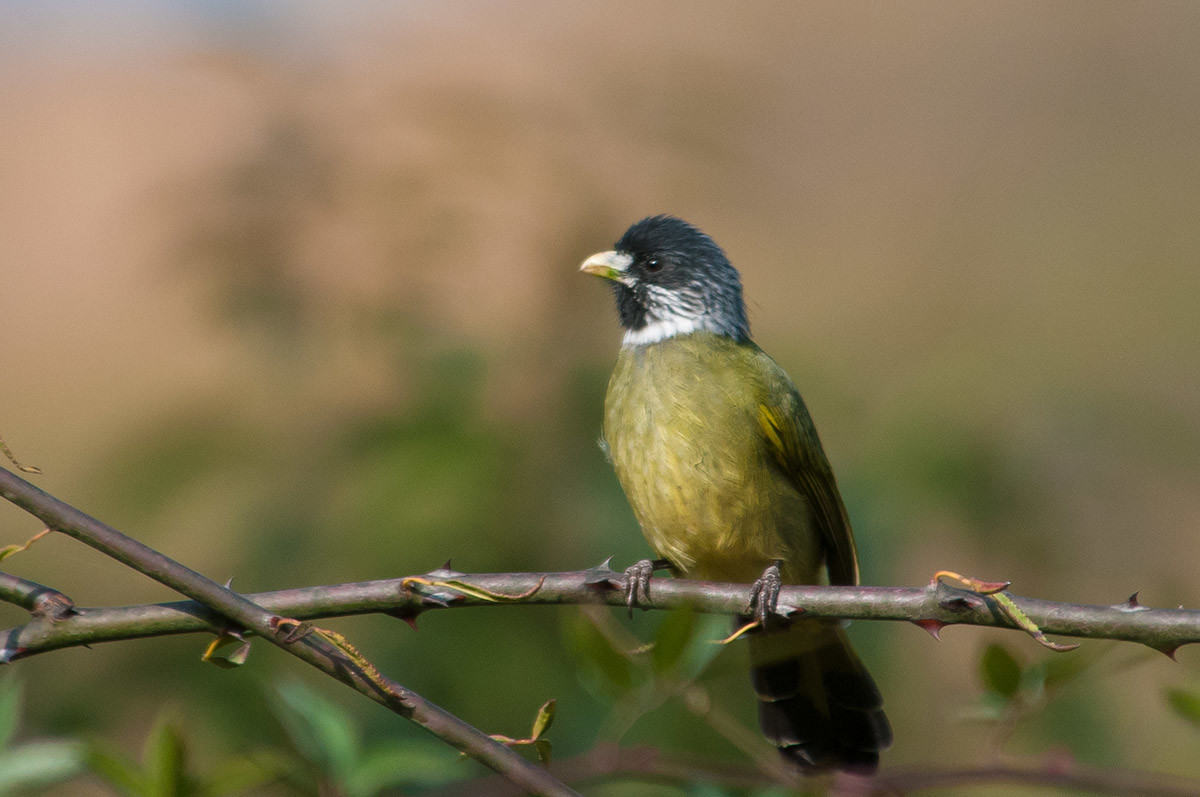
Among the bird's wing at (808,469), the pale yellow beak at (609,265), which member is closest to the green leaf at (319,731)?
the bird's wing at (808,469)

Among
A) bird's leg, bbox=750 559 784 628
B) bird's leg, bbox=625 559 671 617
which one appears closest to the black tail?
bird's leg, bbox=750 559 784 628

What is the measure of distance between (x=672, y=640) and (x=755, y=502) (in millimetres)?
2097

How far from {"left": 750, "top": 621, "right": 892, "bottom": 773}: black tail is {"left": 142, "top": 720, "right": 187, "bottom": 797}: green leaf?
7.25 feet

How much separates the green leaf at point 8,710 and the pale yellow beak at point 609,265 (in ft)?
8.79

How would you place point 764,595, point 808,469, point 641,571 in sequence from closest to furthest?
1. point 764,595
2. point 641,571
3. point 808,469

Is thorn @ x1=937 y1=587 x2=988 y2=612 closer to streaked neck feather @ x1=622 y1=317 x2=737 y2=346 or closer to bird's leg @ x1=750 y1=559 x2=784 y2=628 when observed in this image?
bird's leg @ x1=750 y1=559 x2=784 y2=628

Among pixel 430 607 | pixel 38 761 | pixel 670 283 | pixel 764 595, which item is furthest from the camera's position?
pixel 670 283

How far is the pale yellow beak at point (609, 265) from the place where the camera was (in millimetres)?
3936

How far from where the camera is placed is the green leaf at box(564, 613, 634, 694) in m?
1.35

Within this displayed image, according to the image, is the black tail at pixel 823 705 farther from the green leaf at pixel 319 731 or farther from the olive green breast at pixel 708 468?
the green leaf at pixel 319 731

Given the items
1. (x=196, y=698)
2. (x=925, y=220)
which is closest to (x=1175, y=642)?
(x=196, y=698)

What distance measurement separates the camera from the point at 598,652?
135 centimetres

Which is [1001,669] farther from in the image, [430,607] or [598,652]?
[430,607]

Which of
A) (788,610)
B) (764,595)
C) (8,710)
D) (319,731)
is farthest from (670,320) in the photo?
(8,710)
